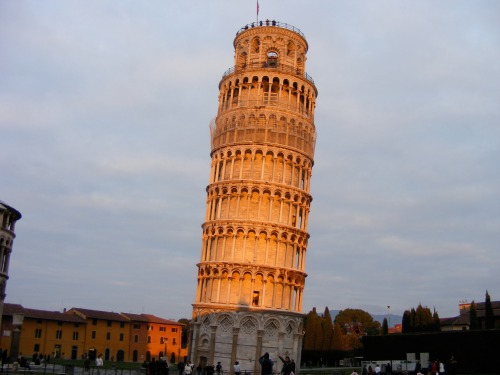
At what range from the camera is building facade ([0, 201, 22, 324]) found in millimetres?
54281

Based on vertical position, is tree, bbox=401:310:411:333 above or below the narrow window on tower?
below

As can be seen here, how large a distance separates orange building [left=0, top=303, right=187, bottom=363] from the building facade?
735 inches

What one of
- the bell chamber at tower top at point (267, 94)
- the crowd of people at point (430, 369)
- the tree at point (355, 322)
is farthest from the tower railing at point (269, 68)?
the tree at point (355, 322)

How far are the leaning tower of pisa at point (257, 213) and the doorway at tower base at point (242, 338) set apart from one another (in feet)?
0.28

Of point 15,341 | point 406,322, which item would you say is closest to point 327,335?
point 406,322

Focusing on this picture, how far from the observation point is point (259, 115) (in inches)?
2114

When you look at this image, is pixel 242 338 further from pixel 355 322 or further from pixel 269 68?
pixel 355 322

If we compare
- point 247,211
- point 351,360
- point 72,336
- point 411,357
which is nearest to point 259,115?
point 247,211

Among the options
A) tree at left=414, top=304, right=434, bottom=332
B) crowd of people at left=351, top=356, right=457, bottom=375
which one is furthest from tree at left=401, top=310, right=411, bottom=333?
crowd of people at left=351, top=356, right=457, bottom=375

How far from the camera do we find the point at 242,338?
160ft

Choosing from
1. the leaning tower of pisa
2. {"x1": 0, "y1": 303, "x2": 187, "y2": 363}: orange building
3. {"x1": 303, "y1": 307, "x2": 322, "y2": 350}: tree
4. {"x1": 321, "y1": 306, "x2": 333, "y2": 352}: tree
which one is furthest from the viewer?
{"x1": 321, "y1": 306, "x2": 333, "y2": 352}: tree

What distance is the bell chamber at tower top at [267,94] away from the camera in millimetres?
53625

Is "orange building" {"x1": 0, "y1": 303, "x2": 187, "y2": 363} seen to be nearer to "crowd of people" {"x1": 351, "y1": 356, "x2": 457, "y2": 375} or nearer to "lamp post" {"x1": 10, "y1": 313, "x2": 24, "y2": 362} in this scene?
"lamp post" {"x1": 10, "y1": 313, "x2": 24, "y2": 362}

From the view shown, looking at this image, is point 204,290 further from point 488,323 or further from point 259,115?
point 488,323
